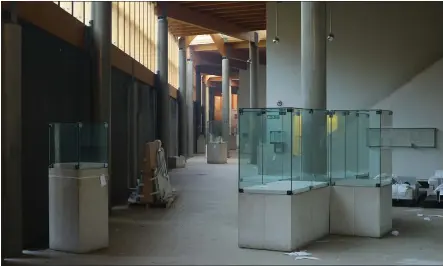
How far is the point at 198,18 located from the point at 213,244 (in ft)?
59.5

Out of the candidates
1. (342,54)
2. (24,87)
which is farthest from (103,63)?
(342,54)

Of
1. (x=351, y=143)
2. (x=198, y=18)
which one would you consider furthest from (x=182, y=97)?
(x=351, y=143)

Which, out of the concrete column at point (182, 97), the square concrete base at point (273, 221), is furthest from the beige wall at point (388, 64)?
the concrete column at point (182, 97)

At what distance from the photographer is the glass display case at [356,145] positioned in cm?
935

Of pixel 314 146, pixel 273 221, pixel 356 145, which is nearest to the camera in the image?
pixel 273 221

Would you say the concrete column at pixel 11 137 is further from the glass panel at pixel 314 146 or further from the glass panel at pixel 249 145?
the glass panel at pixel 314 146

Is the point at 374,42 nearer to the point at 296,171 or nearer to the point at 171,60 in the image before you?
the point at 296,171

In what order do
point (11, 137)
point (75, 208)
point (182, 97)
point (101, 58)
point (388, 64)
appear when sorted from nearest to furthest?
point (11, 137)
point (75, 208)
point (101, 58)
point (388, 64)
point (182, 97)

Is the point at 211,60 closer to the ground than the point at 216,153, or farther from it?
farther from it

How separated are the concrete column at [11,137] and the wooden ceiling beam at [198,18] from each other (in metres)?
15.7

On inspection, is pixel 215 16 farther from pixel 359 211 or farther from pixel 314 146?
pixel 359 211

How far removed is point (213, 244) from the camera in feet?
26.3

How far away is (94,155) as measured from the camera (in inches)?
368

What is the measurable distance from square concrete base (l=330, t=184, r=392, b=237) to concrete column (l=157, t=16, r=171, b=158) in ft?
38.7
